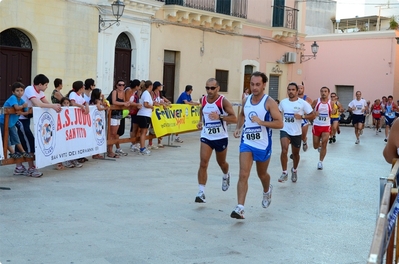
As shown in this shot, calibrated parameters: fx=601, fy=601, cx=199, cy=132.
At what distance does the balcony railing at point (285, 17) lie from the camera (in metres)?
30.9

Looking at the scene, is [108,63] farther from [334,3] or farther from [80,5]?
[334,3]

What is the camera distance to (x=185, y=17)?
978 inches

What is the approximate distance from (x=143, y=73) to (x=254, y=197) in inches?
566

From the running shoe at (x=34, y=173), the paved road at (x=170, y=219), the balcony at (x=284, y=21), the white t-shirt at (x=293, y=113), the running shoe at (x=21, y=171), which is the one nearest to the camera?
the paved road at (x=170, y=219)

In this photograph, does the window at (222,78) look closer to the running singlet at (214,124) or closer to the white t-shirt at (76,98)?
the white t-shirt at (76,98)

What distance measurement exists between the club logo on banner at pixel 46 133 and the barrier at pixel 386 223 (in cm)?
705

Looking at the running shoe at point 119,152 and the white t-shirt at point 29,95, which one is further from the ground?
the white t-shirt at point 29,95

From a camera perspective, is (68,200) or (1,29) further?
(1,29)

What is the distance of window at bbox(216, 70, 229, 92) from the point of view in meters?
27.8

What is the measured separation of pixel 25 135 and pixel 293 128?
4944mm

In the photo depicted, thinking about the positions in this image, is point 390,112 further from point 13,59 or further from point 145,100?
point 13,59

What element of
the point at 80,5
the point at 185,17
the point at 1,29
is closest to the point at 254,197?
the point at 1,29

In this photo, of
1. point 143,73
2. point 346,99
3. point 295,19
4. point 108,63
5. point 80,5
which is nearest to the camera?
point 80,5

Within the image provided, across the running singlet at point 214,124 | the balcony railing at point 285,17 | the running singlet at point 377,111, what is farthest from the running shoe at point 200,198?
the balcony railing at point 285,17
